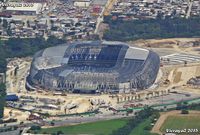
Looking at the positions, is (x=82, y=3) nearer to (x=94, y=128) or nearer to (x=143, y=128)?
(x=94, y=128)

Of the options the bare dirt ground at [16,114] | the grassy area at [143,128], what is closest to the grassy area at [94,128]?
the grassy area at [143,128]

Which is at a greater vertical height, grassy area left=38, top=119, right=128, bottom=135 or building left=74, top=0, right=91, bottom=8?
building left=74, top=0, right=91, bottom=8

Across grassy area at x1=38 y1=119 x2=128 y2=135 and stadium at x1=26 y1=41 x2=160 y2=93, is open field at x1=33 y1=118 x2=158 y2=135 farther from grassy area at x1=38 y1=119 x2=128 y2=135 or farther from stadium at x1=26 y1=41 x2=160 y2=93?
stadium at x1=26 y1=41 x2=160 y2=93

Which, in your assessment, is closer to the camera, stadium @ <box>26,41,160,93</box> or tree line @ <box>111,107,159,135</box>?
tree line @ <box>111,107,159,135</box>

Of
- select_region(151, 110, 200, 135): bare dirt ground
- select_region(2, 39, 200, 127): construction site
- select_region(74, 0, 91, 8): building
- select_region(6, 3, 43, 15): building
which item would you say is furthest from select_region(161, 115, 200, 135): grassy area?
select_region(74, 0, 91, 8): building

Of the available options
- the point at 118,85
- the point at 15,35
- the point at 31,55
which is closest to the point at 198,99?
the point at 118,85

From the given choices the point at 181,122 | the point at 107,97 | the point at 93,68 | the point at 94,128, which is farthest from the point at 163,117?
the point at 93,68

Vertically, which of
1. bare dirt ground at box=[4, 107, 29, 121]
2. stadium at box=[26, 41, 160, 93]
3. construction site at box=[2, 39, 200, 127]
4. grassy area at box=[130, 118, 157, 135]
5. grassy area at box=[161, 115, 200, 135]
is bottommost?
bare dirt ground at box=[4, 107, 29, 121]
